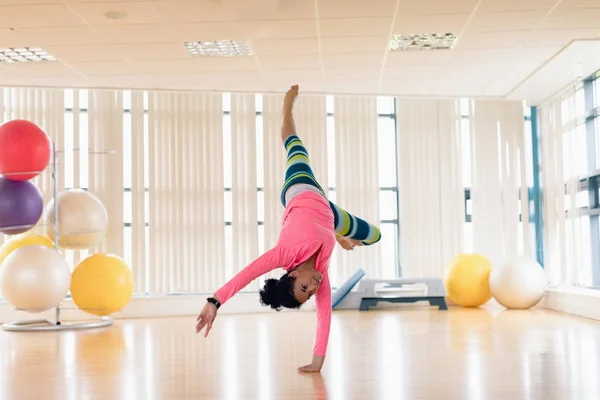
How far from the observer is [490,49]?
686cm

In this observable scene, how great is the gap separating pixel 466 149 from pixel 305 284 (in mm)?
→ 6276

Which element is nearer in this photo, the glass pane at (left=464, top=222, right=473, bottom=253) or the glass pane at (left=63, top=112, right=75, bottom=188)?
the glass pane at (left=63, top=112, right=75, bottom=188)

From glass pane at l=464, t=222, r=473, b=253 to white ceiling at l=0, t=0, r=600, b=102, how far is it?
1.77 m

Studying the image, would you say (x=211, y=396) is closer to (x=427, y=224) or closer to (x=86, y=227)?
(x=86, y=227)

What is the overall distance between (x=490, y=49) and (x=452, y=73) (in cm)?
84

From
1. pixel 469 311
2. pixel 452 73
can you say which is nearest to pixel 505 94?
pixel 452 73

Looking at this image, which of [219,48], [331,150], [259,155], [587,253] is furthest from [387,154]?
[219,48]

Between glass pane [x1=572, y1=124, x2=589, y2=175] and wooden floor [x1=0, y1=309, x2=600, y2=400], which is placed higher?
glass pane [x1=572, y1=124, x2=589, y2=175]

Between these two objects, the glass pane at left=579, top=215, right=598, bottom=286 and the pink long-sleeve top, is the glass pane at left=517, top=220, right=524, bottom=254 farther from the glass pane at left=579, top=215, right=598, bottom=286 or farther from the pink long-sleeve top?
the pink long-sleeve top

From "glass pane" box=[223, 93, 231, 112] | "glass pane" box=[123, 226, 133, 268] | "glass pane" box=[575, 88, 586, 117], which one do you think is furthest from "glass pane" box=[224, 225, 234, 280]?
"glass pane" box=[575, 88, 586, 117]

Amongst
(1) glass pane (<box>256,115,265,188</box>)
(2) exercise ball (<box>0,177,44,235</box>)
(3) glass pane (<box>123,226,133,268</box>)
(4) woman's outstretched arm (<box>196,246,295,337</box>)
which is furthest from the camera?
(1) glass pane (<box>256,115,265,188</box>)

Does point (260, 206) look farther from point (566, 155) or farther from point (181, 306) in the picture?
point (566, 155)

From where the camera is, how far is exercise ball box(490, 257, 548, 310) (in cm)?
788

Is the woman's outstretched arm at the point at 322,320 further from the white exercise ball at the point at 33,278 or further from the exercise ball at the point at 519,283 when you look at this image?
the exercise ball at the point at 519,283
